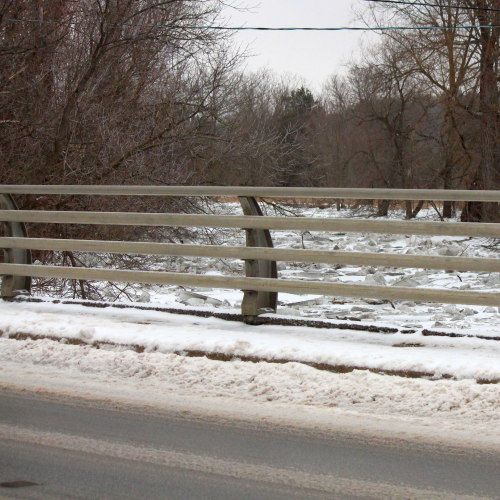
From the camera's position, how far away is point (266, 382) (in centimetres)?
463

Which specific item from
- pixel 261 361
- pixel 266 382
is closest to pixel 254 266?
pixel 261 361

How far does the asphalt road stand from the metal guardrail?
1817 millimetres

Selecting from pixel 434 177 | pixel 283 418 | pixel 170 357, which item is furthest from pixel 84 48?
pixel 434 177

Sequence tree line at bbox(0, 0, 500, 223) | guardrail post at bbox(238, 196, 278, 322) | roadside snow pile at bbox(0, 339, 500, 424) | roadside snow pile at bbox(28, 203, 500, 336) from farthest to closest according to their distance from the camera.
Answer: tree line at bbox(0, 0, 500, 223) → roadside snow pile at bbox(28, 203, 500, 336) → guardrail post at bbox(238, 196, 278, 322) → roadside snow pile at bbox(0, 339, 500, 424)

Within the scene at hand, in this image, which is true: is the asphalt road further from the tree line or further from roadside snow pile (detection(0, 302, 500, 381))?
the tree line

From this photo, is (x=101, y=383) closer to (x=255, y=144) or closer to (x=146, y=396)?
(x=146, y=396)

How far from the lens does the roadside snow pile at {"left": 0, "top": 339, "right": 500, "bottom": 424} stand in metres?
4.17

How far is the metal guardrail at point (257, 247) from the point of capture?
519 cm

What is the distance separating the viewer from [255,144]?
1520cm

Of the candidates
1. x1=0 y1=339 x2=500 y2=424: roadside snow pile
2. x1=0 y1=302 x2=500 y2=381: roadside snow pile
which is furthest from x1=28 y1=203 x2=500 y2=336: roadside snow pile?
x1=0 y1=339 x2=500 y2=424: roadside snow pile

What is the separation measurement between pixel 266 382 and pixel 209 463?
1.23 m

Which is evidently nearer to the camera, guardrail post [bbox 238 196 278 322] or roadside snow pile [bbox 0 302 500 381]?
roadside snow pile [bbox 0 302 500 381]

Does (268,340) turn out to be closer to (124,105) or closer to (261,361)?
(261,361)

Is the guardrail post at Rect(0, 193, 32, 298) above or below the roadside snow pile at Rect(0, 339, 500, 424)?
above
